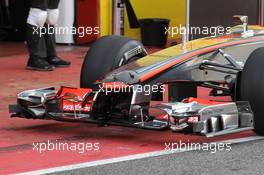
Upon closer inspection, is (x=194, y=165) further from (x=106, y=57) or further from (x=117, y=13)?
(x=117, y=13)

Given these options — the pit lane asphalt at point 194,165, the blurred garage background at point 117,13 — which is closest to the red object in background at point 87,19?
the blurred garage background at point 117,13

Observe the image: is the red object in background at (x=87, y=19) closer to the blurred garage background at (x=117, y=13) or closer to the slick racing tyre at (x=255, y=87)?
the blurred garage background at (x=117, y=13)

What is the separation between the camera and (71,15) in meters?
14.1

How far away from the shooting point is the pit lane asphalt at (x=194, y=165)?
5.87 metres

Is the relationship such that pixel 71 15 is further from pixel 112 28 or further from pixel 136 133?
pixel 136 133

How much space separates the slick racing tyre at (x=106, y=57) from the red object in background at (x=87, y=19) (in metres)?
6.04

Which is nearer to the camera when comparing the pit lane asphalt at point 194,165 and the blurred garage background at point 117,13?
the pit lane asphalt at point 194,165

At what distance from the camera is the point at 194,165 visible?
6.07m

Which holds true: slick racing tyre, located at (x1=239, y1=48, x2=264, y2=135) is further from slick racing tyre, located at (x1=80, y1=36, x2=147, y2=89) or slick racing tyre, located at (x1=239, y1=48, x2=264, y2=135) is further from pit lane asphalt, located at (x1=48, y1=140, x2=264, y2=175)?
slick racing tyre, located at (x1=80, y1=36, x2=147, y2=89)

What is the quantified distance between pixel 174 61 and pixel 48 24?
4695 millimetres

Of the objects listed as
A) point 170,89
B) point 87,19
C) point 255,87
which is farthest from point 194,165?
point 87,19

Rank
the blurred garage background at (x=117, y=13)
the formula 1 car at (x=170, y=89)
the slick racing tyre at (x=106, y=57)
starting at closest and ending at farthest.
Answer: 1. the formula 1 car at (x=170, y=89)
2. the slick racing tyre at (x=106, y=57)
3. the blurred garage background at (x=117, y=13)

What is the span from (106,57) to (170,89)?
80cm

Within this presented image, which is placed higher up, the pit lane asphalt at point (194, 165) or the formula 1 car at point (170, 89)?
the formula 1 car at point (170, 89)
